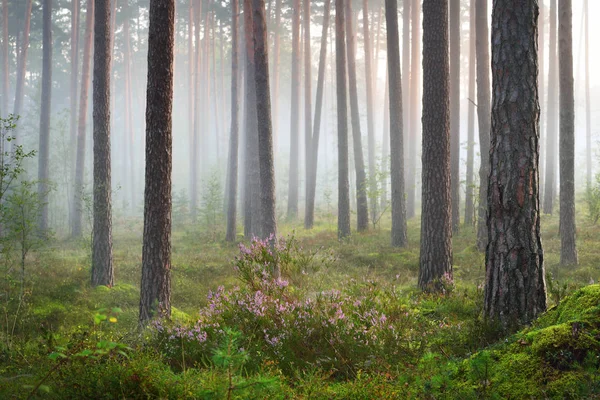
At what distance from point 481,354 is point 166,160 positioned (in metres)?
5.57

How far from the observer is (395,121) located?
593 inches

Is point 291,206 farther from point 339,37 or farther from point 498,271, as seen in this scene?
point 498,271

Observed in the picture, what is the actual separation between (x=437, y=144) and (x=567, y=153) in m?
4.97

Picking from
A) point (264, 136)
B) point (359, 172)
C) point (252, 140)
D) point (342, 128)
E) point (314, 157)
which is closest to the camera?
point (264, 136)

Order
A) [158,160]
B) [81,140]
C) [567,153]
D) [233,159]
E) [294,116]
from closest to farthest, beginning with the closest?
1. [158,160]
2. [567,153]
3. [233,159]
4. [81,140]
5. [294,116]

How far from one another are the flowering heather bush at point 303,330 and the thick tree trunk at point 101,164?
5859 mm

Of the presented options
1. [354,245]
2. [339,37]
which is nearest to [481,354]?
[354,245]

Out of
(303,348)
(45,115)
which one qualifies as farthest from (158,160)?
(45,115)

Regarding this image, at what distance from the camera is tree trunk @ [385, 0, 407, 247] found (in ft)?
47.2

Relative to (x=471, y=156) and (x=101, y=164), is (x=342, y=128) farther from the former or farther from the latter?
(x=101, y=164)

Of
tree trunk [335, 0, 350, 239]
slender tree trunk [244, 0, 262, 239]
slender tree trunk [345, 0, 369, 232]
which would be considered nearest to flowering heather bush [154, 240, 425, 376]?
slender tree trunk [244, 0, 262, 239]

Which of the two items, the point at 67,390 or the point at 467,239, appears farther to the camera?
the point at 467,239

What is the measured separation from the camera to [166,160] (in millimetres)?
7414

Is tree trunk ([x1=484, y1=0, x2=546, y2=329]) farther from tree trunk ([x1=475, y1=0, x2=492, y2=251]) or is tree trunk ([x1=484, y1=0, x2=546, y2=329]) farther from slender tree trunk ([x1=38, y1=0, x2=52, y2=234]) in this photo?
slender tree trunk ([x1=38, y1=0, x2=52, y2=234])
